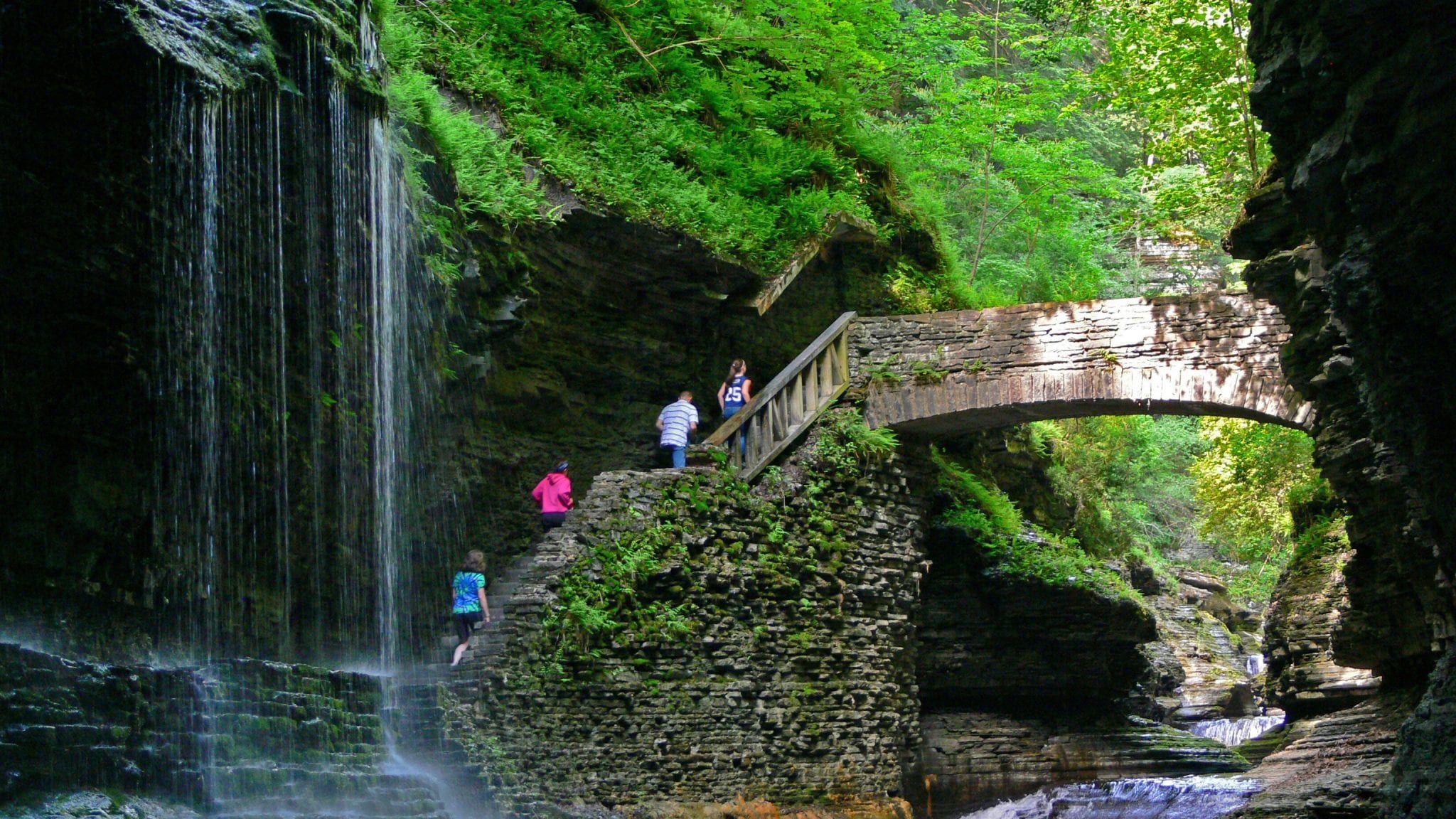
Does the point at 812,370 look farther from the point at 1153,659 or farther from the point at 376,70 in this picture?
the point at 1153,659

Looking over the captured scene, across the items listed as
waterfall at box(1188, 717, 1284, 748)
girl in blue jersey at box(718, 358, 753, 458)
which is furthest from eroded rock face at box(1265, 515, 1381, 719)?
girl in blue jersey at box(718, 358, 753, 458)

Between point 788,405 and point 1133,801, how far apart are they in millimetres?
6431

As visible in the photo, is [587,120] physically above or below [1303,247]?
above

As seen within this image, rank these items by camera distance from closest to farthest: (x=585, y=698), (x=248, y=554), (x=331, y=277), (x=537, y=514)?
1. (x=248, y=554)
2. (x=331, y=277)
3. (x=585, y=698)
4. (x=537, y=514)

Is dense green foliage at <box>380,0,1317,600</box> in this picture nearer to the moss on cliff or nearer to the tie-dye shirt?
the moss on cliff

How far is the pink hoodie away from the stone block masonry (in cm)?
108

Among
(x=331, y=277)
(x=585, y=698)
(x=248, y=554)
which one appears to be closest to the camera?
(x=248, y=554)

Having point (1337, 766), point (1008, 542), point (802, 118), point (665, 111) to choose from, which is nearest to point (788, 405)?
point (1008, 542)

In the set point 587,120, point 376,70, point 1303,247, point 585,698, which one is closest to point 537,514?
point 585,698

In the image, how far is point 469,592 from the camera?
1247 cm

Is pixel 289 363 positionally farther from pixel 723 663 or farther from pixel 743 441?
pixel 743 441

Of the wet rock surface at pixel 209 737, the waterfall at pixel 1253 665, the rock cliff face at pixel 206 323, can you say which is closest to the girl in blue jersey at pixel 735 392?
the rock cliff face at pixel 206 323

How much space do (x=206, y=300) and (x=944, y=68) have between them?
1714 centimetres

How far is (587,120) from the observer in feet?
49.7
